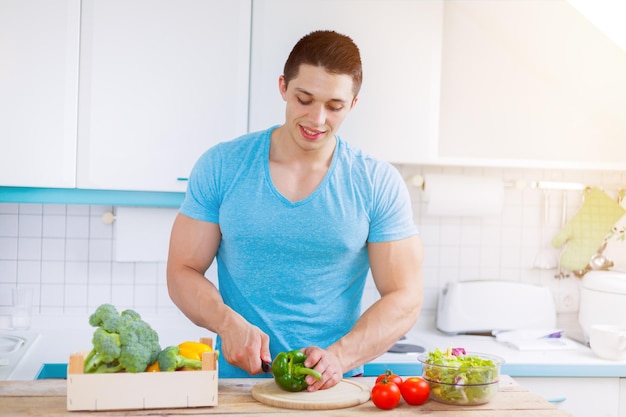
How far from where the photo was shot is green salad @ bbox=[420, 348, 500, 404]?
65.4 inches

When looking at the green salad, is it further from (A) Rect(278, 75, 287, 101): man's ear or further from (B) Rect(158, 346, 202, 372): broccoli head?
(A) Rect(278, 75, 287, 101): man's ear

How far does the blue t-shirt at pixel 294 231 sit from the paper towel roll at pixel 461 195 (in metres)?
1.15

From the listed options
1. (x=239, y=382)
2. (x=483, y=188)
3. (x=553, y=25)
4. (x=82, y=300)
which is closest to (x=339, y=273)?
(x=239, y=382)

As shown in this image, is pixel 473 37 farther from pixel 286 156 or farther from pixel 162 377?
pixel 162 377

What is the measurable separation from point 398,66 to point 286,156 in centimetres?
100

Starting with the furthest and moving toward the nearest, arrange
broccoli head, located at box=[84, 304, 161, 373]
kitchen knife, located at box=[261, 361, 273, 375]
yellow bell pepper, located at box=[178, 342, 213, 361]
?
kitchen knife, located at box=[261, 361, 273, 375]
yellow bell pepper, located at box=[178, 342, 213, 361]
broccoli head, located at box=[84, 304, 161, 373]

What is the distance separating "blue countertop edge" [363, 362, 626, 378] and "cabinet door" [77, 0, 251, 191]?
0.90 metres

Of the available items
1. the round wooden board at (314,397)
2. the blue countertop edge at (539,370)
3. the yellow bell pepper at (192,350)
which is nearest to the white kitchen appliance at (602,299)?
the blue countertop edge at (539,370)

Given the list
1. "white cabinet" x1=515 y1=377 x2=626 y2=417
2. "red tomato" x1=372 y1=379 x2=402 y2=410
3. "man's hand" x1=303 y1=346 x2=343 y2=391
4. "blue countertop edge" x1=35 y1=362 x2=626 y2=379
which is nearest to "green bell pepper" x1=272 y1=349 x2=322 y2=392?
"man's hand" x1=303 y1=346 x2=343 y2=391

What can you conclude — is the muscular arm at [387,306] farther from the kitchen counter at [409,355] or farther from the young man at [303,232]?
the kitchen counter at [409,355]

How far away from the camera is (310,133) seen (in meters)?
1.86

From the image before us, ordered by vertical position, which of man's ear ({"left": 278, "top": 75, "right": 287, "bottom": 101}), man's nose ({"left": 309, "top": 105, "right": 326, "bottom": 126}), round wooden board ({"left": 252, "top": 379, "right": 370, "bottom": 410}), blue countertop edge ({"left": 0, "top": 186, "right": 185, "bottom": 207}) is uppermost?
man's ear ({"left": 278, "top": 75, "right": 287, "bottom": 101})

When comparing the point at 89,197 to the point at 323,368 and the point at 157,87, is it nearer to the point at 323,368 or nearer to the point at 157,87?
the point at 157,87

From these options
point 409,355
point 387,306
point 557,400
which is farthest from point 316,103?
point 557,400
